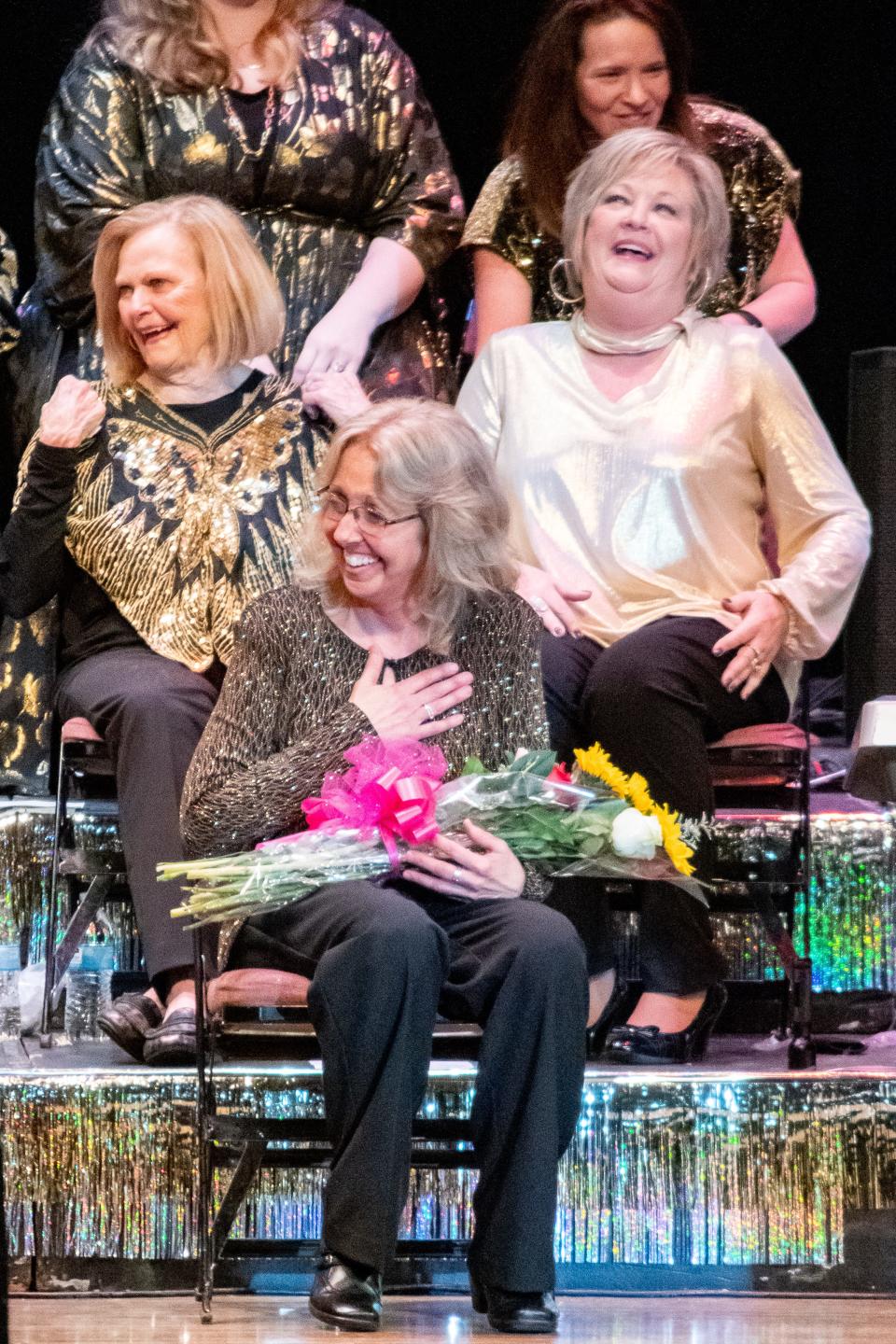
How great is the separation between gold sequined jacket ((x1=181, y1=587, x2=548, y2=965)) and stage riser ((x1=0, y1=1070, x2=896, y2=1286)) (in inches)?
13.2

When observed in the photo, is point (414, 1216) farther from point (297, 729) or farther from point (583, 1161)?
point (297, 729)

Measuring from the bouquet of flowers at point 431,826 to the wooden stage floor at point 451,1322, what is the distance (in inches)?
19.6

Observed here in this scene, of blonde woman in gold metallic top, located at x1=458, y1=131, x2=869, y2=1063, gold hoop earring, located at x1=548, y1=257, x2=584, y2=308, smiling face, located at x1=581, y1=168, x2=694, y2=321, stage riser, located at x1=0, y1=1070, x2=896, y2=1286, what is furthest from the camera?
gold hoop earring, located at x1=548, y1=257, x2=584, y2=308

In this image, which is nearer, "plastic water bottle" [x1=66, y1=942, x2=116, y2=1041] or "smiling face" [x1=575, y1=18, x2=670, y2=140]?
"plastic water bottle" [x1=66, y1=942, x2=116, y2=1041]

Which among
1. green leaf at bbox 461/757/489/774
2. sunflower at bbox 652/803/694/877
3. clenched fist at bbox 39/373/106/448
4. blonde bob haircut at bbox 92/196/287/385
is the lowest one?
sunflower at bbox 652/803/694/877

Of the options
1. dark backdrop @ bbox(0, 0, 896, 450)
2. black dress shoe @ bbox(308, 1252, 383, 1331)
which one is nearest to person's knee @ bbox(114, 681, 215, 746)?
black dress shoe @ bbox(308, 1252, 383, 1331)

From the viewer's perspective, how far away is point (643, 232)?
124 inches

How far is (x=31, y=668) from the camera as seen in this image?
3.39 meters

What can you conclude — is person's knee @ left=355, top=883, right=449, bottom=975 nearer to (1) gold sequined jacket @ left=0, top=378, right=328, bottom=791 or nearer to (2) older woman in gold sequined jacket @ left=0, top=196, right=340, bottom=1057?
(2) older woman in gold sequined jacket @ left=0, top=196, right=340, bottom=1057

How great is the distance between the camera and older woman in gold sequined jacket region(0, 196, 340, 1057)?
10.3 feet

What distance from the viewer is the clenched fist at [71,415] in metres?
3.10

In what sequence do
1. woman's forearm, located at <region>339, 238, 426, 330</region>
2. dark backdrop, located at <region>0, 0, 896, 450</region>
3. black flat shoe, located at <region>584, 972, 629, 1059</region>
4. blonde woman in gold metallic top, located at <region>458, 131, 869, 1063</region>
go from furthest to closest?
dark backdrop, located at <region>0, 0, 896, 450</region>, woman's forearm, located at <region>339, 238, 426, 330</region>, blonde woman in gold metallic top, located at <region>458, 131, 869, 1063</region>, black flat shoe, located at <region>584, 972, 629, 1059</region>

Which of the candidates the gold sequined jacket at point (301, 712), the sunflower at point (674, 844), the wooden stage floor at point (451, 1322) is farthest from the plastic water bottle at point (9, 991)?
the sunflower at point (674, 844)

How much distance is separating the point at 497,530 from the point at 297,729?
1.28ft
